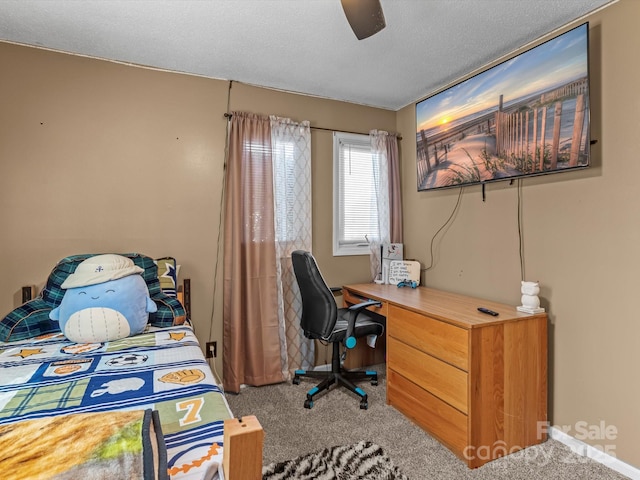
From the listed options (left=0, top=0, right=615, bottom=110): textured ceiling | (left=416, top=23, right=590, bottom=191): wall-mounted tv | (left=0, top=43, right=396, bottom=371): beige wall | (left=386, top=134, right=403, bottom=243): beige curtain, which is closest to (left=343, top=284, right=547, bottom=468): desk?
(left=416, top=23, right=590, bottom=191): wall-mounted tv

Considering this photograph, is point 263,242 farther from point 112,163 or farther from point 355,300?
point 112,163

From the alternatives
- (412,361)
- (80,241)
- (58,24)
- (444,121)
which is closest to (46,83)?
(58,24)

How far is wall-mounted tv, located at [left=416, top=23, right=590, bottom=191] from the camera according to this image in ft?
6.22

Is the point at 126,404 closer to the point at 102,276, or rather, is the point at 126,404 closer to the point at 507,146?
the point at 102,276

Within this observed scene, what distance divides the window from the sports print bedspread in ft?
5.87

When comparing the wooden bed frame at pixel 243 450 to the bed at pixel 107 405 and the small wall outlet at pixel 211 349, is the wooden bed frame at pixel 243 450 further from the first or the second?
the small wall outlet at pixel 211 349

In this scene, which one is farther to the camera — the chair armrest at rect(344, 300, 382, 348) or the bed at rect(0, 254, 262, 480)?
the chair armrest at rect(344, 300, 382, 348)

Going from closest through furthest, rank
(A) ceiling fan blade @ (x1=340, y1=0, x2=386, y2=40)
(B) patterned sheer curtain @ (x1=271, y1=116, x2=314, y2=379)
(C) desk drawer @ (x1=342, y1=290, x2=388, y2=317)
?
(A) ceiling fan blade @ (x1=340, y1=0, x2=386, y2=40) < (C) desk drawer @ (x1=342, y1=290, x2=388, y2=317) < (B) patterned sheer curtain @ (x1=271, y1=116, x2=314, y2=379)

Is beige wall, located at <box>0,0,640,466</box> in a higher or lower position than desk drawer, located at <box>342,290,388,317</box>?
higher

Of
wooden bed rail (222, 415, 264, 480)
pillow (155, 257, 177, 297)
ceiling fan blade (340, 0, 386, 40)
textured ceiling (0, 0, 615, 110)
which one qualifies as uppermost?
textured ceiling (0, 0, 615, 110)

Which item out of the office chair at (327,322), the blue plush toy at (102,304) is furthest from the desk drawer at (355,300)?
the blue plush toy at (102,304)

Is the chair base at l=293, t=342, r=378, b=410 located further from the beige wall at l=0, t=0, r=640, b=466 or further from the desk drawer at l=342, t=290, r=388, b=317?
the beige wall at l=0, t=0, r=640, b=466

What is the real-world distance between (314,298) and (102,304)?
1332 mm

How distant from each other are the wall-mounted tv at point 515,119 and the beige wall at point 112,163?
1.20 metres
